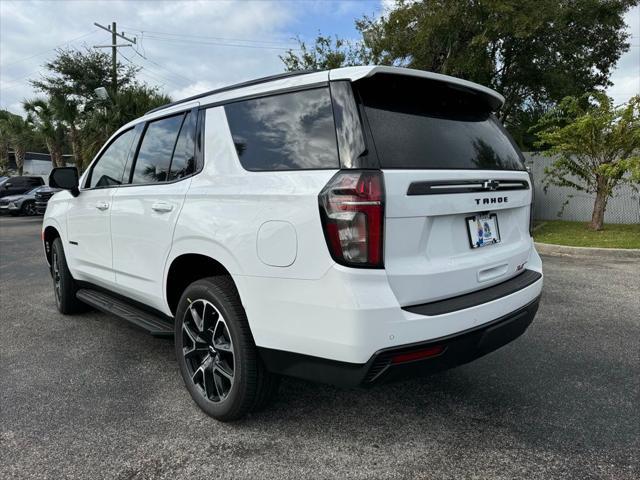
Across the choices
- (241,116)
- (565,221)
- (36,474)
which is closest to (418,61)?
(565,221)

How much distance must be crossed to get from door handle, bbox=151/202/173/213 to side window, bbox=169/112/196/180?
0.61 feet

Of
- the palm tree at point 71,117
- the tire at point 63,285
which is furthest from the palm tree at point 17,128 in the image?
the tire at point 63,285

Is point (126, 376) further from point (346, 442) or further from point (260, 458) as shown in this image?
point (346, 442)

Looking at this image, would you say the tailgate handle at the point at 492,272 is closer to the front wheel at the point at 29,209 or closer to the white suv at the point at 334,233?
the white suv at the point at 334,233

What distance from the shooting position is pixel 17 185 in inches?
849

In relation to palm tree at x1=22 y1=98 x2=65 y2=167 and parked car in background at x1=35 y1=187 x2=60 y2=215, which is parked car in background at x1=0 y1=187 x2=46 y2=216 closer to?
parked car in background at x1=35 y1=187 x2=60 y2=215

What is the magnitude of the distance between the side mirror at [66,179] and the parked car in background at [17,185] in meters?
20.1

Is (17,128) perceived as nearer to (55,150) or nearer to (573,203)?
(55,150)

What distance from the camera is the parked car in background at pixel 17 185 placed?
21016mm

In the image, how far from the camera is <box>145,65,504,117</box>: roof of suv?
86.9 inches

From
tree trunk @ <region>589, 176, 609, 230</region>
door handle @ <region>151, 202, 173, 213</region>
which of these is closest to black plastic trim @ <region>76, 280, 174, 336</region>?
door handle @ <region>151, 202, 173, 213</region>

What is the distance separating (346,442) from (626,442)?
4.73 feet

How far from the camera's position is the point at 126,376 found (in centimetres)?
333

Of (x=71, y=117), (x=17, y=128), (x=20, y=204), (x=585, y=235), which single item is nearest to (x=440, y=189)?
(x=585, y=235)
